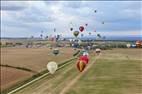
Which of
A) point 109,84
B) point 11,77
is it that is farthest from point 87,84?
point 11,77

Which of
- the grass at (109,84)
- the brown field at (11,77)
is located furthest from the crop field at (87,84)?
the brown field at (11,77)

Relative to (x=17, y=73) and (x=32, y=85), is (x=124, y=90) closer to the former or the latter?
(x=32, y=85)

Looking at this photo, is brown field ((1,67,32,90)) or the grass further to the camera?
brown field ((1,67,32,90))

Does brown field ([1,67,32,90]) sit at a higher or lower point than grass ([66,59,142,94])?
lower

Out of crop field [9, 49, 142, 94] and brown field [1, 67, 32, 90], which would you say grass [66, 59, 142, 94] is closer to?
crop field [9, 49, 142, 94]

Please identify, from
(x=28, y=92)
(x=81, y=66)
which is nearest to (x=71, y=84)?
(x=81, y=66)

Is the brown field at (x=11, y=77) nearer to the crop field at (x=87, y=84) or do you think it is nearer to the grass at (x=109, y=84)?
the crop field at (x=87, y=84)

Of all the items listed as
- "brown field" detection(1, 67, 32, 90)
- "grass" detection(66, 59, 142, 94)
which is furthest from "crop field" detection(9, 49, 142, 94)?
"brown field" detection(1, 67, 32, 90)

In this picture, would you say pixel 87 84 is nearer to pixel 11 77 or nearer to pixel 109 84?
pixel 109 84

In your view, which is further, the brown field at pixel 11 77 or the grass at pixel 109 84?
the brown field at pixel 11 77

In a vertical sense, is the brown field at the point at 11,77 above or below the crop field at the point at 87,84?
below

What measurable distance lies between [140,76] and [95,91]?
13.2m

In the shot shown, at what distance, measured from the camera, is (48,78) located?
1719 inches

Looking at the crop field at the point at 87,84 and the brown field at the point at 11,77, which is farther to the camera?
the brown field at the point at 11,77
